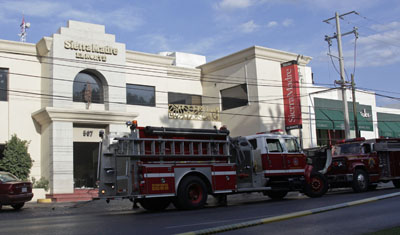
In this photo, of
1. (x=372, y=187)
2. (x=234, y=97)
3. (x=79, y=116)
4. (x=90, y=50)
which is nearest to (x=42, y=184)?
(x=79, y=116)

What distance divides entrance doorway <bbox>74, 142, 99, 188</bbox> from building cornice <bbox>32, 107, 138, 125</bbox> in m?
1.64

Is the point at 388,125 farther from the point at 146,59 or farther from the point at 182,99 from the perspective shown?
the point at 146,59

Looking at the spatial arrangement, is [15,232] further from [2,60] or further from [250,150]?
[2,60]

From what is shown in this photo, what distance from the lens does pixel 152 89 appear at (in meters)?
31.2

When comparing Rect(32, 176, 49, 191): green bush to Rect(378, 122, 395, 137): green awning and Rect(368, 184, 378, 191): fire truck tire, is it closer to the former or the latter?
Rect(368, 184, 378, 191): fire truck tire

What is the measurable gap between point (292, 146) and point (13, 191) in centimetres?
1101

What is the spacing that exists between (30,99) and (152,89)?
8.18 m

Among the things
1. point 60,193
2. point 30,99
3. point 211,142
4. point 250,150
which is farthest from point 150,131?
point 30,99

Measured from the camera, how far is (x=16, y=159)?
2481 centimetres

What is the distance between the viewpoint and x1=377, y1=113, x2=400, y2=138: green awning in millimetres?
46688

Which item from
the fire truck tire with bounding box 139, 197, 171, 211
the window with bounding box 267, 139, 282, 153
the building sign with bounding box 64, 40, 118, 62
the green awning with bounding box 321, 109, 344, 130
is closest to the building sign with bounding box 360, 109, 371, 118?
the green awning with bounding box 321, 109, 344, 130

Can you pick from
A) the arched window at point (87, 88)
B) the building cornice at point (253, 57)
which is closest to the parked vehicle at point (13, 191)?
the arched window at point (87, 88)

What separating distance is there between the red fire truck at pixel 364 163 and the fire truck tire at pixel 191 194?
7564mm

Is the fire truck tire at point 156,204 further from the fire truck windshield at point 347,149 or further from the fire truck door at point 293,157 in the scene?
the fire truck windshield at point 347,149
